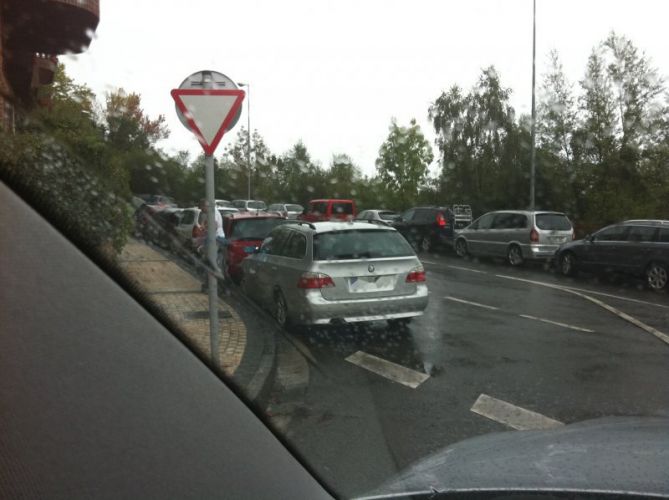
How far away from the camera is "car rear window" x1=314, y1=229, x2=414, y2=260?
723cm

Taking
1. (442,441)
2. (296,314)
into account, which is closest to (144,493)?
(442,441)

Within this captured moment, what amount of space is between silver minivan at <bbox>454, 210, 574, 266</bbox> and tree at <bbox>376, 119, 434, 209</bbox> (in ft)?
19.2

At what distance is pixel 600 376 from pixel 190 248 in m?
4.75

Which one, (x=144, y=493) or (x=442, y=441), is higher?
(x=144, y=493)

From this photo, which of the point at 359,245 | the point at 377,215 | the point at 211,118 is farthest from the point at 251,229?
the point at 377,215

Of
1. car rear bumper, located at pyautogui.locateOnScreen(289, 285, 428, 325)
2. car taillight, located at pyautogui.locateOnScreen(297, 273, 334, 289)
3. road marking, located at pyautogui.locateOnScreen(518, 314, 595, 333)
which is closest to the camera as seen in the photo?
car rear bumper, located at pyautogui.locateOnScreen(289, 285, 428, 325)

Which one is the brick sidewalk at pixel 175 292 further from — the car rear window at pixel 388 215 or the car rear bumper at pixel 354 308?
the car rear window at pixel 388 215

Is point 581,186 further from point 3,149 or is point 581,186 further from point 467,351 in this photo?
point 3,149

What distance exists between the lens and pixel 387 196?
25391 millimetres

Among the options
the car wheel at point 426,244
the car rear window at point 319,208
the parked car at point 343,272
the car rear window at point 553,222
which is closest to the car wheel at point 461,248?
the car wheel at point 426,244

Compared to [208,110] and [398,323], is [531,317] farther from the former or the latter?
[208,110]

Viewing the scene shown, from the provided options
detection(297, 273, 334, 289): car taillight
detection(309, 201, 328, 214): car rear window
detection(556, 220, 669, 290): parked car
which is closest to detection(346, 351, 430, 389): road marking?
detection(297, 273, 334, 289): car taillight

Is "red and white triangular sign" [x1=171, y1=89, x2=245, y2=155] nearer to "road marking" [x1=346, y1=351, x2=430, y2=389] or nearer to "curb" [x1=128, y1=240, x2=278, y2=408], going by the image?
"curb" [x1=128, y1=240, x2=278, y2=408]

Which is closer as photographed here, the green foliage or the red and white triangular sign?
the red and white triangular sign
